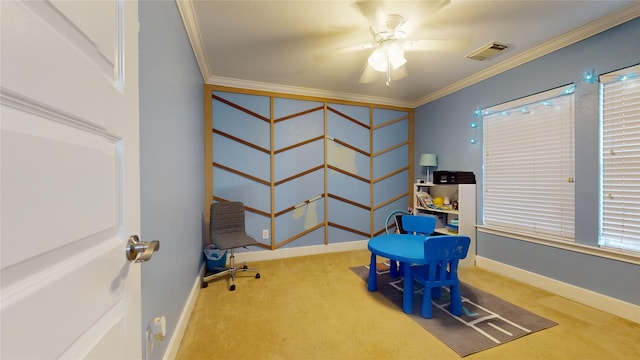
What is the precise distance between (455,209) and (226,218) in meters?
3.05

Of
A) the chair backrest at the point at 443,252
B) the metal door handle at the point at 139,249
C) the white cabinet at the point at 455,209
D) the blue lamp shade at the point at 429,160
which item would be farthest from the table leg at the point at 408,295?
the blue lamp shade at the point at 429,160

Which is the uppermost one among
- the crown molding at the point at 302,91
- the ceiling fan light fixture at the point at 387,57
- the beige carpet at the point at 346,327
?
the crown molding at the point at 302,91

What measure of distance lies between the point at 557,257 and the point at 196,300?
3602mm

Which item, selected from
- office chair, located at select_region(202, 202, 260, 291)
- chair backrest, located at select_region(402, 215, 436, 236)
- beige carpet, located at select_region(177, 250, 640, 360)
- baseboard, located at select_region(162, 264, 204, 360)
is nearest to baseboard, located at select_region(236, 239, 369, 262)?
office chair, located at select_region(202, 202, 260, 291)

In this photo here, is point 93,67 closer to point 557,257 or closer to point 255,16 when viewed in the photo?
point 255,16

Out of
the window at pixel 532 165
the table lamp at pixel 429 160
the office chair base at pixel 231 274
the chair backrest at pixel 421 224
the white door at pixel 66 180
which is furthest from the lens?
the table lamp at pixel 429 160

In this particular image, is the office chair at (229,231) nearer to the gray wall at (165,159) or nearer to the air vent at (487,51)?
the gray wall at (165,159)

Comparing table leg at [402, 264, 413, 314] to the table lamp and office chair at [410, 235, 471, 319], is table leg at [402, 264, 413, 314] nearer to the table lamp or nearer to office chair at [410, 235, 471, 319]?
office chair at [410, 235, 471, 319]

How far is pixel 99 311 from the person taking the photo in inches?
19.7

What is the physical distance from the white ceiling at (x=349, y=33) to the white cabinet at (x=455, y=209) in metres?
1.49

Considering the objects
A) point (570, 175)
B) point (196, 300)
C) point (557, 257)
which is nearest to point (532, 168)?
point (570, 175)

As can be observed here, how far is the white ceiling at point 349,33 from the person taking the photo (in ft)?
6.32

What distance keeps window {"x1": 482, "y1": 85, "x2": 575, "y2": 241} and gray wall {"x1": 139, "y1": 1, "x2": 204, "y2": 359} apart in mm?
3442

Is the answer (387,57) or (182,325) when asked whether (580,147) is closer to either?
(387,57)
